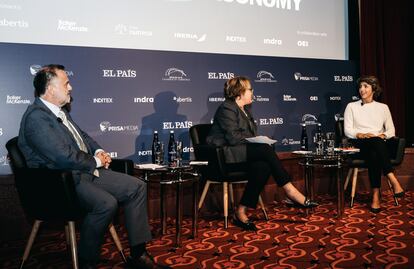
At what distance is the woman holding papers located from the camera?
4.10m

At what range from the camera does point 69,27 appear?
4156mm

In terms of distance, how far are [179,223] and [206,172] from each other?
2.42ft

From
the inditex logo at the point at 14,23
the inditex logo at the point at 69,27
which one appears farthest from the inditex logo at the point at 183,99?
the inditex logo at the point at 14,23

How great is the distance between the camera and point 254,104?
5.29 meters

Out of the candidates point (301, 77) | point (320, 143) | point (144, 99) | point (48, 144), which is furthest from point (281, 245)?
point (301, 77)

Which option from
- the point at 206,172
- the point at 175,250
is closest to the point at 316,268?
the point at 175,250

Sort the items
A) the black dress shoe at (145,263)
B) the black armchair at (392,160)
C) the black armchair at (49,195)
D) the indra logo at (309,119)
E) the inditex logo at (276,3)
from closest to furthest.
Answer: the black armchair at (49,195) → the black dress shoe at (145,263) → the black armchair at (392,160) → the inditex logo at (276,3) → the indra logo at (309,119)

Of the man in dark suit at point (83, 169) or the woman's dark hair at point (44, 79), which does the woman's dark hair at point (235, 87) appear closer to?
the man in dark suit at point (83, 169)

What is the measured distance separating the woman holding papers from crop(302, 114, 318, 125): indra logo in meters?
1.52

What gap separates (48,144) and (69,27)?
165cm

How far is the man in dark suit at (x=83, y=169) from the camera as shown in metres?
2.84

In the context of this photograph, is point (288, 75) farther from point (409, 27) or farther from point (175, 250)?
point (175, 250)

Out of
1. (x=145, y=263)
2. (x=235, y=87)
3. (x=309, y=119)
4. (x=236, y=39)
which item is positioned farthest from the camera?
(x=309, y=119)

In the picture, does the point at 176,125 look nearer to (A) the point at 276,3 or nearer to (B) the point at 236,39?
(B) the point at 236,39
